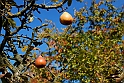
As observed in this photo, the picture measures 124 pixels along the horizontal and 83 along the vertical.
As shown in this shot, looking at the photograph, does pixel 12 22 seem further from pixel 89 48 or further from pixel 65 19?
pixel 89 48

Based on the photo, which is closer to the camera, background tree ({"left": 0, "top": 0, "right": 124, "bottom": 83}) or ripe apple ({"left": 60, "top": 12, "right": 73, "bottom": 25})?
ripe apple ({"left": 60, "top": 12, "right": 73, "bottom": 25})

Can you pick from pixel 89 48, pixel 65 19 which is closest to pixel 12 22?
pixel 65 19

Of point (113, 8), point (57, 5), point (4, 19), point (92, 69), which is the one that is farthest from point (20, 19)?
point (113, 8)

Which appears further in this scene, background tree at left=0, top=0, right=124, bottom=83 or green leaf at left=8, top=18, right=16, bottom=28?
background tree at left=0, top=0, right=124, bottom=83

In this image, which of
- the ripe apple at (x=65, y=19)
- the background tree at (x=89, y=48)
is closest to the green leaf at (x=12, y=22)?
the ripe apple at (x=65, y=19)

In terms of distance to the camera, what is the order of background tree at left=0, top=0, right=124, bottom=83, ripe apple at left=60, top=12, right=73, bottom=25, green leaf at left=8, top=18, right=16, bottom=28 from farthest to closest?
background tree at left=0, top=0, right=124, bottom=83 < green leaf at left=8, top=18, right=16, bottom=28 < ripe apple at left=60, top=12, right=73, bottom=25

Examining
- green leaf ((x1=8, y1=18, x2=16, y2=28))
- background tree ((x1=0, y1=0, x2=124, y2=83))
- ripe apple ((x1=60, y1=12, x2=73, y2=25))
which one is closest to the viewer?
ripe apple ((x1=60, y1=12, x2=73, y2=25))

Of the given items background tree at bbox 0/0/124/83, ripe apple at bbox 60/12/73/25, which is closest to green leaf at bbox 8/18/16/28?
ripe apple at bbox 60/12/73/25

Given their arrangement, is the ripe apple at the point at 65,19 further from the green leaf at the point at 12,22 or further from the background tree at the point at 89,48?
the background tree at the point at 89,48

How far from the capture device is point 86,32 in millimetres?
12398

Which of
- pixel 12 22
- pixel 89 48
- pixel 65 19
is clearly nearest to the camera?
pixel 65 19

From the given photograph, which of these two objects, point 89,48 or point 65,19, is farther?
point 89,48

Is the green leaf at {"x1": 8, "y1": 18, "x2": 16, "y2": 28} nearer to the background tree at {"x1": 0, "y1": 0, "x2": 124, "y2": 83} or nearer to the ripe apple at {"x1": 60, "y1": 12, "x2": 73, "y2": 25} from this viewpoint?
the ripe apple at {"x1": 60, "y1": 12, "x2": 73, "y2": 25}

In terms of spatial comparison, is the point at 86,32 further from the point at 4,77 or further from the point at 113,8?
the point at 4,77
